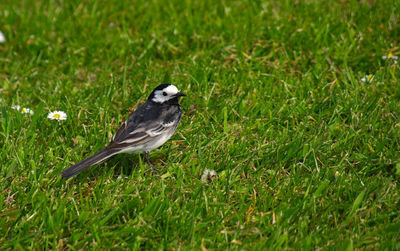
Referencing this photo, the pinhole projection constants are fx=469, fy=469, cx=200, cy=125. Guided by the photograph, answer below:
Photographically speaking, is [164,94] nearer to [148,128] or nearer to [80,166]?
[148,128]

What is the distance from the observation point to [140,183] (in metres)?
4.77

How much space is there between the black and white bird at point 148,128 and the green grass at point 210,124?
223 millimetres

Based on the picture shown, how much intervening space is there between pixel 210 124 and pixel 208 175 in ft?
3.26

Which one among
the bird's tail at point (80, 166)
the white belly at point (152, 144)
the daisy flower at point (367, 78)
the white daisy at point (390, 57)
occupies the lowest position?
the daisy flower at point (367, 78)

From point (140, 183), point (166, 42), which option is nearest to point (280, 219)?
point (140, 183)

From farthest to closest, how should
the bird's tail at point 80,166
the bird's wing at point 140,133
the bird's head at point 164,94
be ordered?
the bird's head at point 164,94, the bird's wing at point 140,133, the bird's tail at point 80,166

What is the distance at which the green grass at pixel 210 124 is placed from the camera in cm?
414

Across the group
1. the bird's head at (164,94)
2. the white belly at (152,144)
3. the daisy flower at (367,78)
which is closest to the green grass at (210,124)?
the daisy flower at (367,78)

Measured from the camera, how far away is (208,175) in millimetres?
4910

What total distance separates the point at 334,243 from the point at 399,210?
0.79 m

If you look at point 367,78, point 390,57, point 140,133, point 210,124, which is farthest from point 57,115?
point 390,57

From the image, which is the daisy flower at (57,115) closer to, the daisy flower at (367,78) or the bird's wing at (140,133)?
the bird's wing at (140,133)

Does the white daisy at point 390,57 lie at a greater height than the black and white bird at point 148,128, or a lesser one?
lesser

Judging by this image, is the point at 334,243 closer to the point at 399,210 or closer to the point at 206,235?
the point at 399,210
